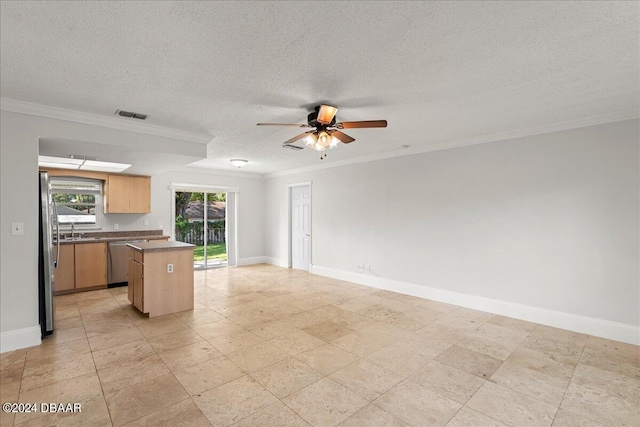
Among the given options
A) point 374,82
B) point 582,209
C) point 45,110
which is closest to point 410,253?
point 582,209

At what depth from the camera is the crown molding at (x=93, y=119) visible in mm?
3039

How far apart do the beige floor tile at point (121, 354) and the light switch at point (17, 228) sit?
146cm

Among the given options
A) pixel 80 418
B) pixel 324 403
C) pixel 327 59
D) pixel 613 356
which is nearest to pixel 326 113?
pixel 327 59

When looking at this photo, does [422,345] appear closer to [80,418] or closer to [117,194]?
[80,418]

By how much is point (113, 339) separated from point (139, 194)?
366 cm

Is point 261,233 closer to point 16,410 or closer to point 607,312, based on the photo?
point 16,410

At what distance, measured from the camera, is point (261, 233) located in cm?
840

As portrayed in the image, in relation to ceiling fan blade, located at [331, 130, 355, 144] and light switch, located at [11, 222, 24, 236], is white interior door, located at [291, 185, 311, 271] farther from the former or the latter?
light switch, located at [11, 222, 24, 236]

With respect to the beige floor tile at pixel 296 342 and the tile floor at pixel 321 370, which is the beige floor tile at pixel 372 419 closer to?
the tile floor at pixel 321 370

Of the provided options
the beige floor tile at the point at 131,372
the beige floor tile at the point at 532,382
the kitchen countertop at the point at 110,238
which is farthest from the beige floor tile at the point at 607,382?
the kitchen countertop at the point at 110,238

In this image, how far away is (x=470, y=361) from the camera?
9.46 feet

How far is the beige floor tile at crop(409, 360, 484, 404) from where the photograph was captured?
2373mm

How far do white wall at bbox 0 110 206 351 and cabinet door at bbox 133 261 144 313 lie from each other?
104 centimetres

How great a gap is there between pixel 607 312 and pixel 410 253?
8.17 feet
